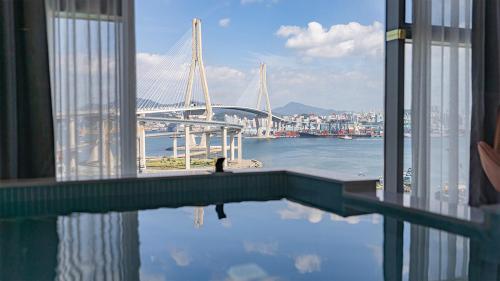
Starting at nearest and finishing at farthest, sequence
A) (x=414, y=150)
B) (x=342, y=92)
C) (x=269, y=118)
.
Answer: (x=414, y=150) → (x=269, y=118) → (x=342, y=92)

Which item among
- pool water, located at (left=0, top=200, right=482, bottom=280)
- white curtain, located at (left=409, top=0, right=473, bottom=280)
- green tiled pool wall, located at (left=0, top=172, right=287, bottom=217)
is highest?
white curtain, located at (left=409, top=0, right=473, bottom=280)

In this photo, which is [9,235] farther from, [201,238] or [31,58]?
[31,58]

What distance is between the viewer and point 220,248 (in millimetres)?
2223

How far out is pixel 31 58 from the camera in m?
3.06

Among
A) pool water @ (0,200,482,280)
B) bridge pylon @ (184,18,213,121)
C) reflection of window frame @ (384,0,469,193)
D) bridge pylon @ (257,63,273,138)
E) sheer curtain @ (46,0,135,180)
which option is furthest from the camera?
→ bridge pylon @ (257,63,273,138)

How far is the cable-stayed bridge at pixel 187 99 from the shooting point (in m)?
5.77

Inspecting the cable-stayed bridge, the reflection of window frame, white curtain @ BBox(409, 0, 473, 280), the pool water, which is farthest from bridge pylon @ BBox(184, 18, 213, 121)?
the pool water

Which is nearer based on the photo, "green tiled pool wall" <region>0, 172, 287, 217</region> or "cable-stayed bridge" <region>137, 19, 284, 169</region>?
"green tiled pool wall" <region>0, 172, 287, 217</region>

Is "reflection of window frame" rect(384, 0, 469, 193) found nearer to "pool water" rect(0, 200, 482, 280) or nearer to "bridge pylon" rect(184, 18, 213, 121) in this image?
"pool water" rect(0, 200, 482, 280)

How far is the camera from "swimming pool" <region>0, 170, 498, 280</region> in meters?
1.87

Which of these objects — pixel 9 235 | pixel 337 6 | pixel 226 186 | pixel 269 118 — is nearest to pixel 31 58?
pixel 9 235

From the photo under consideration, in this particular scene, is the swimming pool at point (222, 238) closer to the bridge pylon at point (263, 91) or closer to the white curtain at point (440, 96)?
the white curtain at point (440, 96)

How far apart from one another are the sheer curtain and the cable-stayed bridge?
1.71 m

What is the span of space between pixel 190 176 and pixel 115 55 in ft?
3.39
